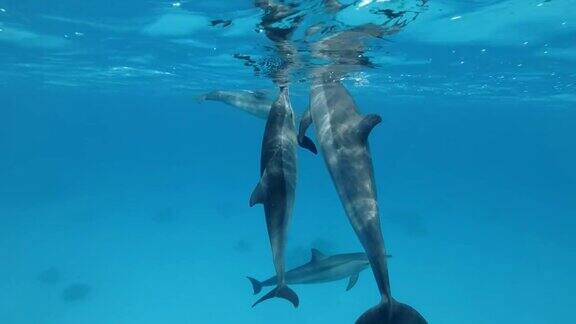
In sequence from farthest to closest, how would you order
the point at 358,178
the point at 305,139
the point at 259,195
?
the point at 305,139 < the point at 358,178 < the point at 259,195

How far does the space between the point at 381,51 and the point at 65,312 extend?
24927 millimetres

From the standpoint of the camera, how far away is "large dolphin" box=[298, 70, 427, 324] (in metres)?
4.48

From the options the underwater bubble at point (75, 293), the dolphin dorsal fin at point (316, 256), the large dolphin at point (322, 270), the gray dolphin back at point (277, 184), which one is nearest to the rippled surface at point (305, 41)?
the dolphin dorsal fin at point (316, 256)

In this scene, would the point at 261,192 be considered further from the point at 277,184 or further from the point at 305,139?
the point at 305,139

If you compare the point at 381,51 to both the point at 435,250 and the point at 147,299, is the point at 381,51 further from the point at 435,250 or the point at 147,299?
the point at 435,250

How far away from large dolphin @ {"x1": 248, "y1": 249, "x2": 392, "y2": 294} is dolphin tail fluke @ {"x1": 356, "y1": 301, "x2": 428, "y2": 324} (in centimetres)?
811

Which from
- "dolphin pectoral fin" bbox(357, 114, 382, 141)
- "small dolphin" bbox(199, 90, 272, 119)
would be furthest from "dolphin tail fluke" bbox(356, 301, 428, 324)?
"small dolphin" bbox(199, 90, 272, 119)

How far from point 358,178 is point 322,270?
27.0 ft

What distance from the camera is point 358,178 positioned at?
5051 mm

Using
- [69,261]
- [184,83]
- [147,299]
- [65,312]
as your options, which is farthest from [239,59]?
[69,261]

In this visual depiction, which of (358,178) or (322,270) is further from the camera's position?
(322,270)

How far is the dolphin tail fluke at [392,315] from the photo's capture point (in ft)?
14.5

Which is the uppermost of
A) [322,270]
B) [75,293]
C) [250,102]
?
[250,102]

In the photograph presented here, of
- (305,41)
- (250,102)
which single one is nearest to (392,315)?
(250,102)
